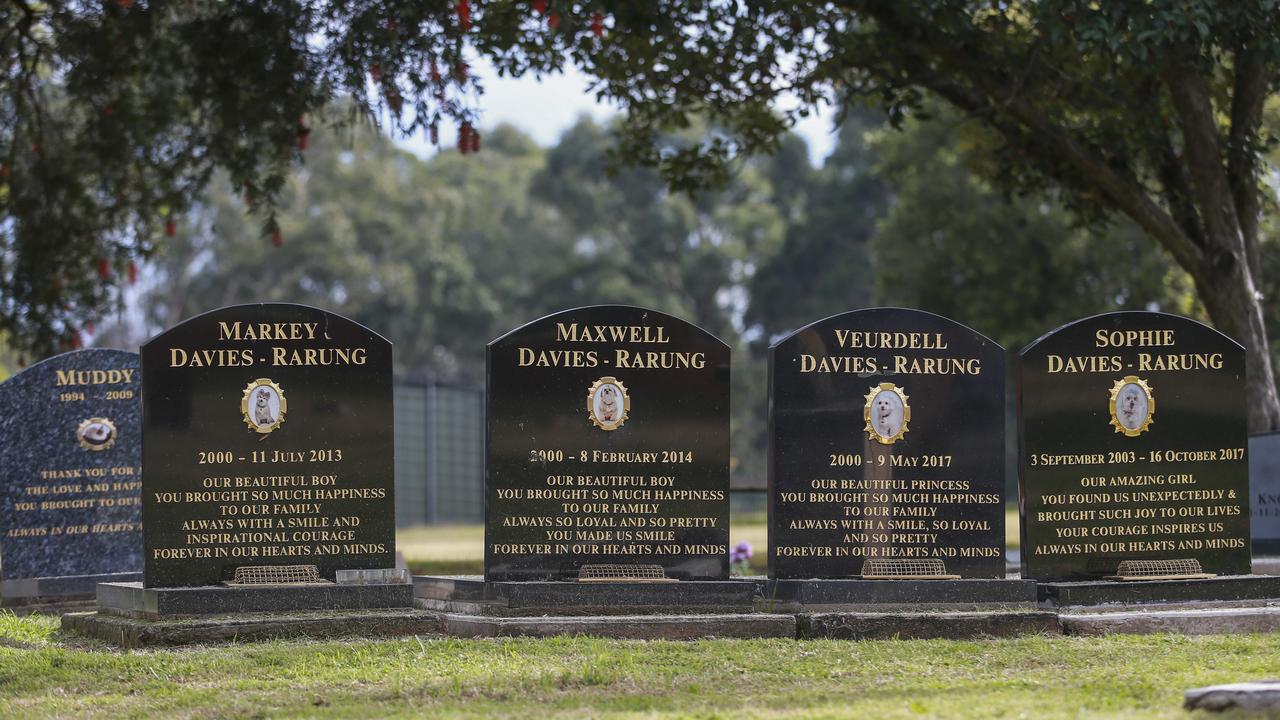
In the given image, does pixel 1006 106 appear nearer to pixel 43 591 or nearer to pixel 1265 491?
pixel 1265 491

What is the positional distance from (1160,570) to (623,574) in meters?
3.25

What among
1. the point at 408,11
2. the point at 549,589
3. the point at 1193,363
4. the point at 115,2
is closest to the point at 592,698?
the point at 549,589

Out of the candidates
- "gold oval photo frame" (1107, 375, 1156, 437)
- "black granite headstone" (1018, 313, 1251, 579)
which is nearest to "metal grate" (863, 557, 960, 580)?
"black granite headstone" (1018, 313, 1251, 579)

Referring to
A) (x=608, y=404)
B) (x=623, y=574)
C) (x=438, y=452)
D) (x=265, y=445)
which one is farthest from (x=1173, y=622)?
(x=438, y=452)

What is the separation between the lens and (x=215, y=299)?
145ft

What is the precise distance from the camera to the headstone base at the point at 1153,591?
8258 millimetres

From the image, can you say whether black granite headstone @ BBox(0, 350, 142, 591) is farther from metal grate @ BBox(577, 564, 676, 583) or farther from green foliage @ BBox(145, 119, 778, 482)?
green foliage @ BBox(145, 119, 778, 482)

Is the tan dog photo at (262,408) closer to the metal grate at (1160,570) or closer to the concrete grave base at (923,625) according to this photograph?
the concrete grave base at (923,625)

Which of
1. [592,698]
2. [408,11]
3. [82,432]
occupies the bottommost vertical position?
[592,698]

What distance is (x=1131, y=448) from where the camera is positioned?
339 inches

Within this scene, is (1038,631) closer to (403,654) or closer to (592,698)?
(592,698)

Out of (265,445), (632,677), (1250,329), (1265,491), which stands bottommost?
(632,677)

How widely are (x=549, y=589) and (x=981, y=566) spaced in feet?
8.43

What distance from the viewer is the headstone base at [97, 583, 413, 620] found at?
7867 millimetres
